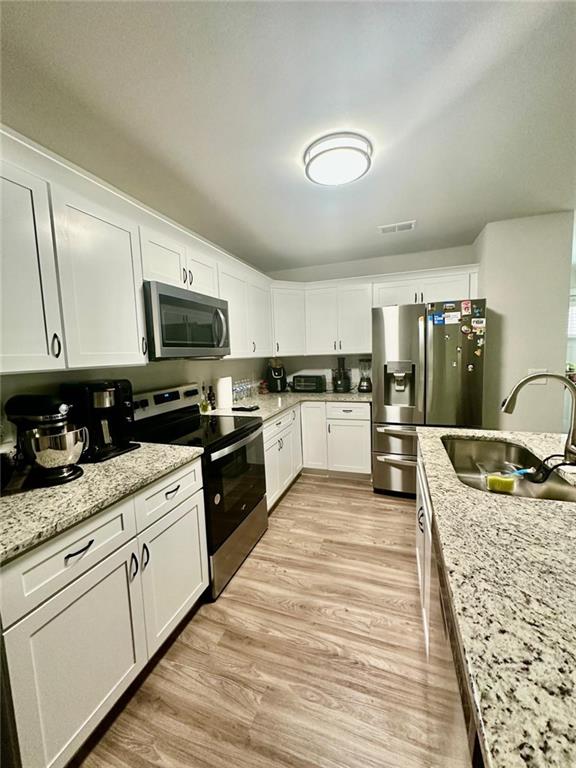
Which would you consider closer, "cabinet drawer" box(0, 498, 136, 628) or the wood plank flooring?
"cabinet drawer" box(0, 498, 136, 628)

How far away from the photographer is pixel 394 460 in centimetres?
292

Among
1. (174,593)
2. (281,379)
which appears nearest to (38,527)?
(174,593)

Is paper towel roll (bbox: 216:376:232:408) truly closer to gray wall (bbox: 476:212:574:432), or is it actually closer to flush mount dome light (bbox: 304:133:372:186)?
flush mount dome light (bbox: 304:133:372:186)

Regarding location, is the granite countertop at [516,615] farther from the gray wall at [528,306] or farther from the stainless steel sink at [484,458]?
the gray wall at [528,306]

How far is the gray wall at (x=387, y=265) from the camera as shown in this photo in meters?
3.35

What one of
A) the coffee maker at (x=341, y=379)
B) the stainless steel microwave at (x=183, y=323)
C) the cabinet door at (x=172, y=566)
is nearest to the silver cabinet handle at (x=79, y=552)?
the cabinet door at (x=172, y=566)

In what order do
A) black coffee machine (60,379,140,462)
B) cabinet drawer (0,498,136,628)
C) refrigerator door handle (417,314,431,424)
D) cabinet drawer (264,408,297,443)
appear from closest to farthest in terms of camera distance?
cabinet drawer (0,498,136,628) < black coffee machine (60,379,140,462) < cabinet drawer (264,408,297,443) < refrigerator door handle (417,314,431,424)

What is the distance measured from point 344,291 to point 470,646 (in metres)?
3.33

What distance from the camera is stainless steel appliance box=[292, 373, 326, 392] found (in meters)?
3.69

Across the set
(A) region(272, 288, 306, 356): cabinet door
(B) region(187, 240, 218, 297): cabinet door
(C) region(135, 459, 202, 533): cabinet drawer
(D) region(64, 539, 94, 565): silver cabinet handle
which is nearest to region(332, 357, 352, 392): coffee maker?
(A) region(272, 288, 306, 356): cabinet door

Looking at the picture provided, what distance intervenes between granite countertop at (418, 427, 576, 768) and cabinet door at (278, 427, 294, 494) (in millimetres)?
1960

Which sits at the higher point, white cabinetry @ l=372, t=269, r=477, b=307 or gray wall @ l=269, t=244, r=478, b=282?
gray wall @ l=269, t=244, r=478, b=282

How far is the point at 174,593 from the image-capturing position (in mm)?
1463

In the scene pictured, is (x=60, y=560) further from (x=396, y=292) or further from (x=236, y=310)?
(x=396, y=292)
